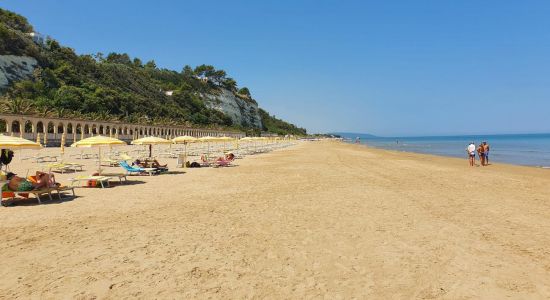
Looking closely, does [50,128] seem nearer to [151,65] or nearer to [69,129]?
[69,129]

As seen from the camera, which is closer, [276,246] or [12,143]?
[276,246]

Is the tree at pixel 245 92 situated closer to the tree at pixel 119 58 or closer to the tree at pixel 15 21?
the tree at pixel 119 58

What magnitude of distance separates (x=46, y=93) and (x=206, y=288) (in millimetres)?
64420

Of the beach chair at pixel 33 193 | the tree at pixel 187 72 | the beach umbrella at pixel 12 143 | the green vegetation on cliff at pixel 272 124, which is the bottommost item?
the beach chair at pixel 33 193

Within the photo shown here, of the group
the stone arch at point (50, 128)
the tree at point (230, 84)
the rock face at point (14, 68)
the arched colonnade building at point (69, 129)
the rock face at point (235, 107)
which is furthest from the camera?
the tree at point (230, 84)

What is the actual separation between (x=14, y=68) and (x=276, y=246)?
64517 millimetres

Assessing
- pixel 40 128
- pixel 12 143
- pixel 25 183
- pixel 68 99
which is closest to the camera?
pixel 12 143

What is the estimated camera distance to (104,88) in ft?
242

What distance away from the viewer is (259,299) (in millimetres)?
4098

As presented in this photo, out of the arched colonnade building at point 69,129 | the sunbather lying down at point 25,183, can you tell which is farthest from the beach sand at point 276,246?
the arched colonnade building at point 69,129

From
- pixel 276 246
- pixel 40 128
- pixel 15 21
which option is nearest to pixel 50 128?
pixel 40 128

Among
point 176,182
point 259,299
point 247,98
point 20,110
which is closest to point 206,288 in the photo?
point 259,299

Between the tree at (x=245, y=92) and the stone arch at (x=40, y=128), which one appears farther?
the tree at (x=245, y=92)

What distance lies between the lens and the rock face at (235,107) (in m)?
120
